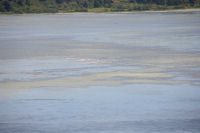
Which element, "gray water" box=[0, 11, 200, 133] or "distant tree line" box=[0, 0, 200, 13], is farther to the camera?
"distant tree line" box=[0, 0, 200, 13]

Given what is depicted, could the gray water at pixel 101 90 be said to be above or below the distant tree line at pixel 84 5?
above

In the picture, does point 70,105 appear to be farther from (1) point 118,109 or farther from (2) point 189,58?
(2) point 189,58

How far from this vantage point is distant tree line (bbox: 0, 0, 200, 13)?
66.5 meters

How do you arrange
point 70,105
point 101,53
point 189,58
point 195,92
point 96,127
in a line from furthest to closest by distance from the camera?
point 101,53 < point 189,58 < point 195,92 < point 70,105 < point 96,127

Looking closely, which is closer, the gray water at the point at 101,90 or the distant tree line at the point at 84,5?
the gray water at the point at 101,90

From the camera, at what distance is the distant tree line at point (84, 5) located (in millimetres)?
66500

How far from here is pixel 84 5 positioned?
237 ft

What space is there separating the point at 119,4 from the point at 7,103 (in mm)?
67179

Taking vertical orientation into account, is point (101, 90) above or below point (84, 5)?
above

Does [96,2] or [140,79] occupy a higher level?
[140,79]

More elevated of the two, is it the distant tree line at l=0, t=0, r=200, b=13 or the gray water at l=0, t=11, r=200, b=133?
the gray water at l=0, t=11, r=200, b=133

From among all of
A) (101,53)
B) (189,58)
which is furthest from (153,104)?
(101,53)

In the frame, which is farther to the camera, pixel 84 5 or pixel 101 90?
pixel 84 5

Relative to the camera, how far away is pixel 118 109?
7.16 metres
